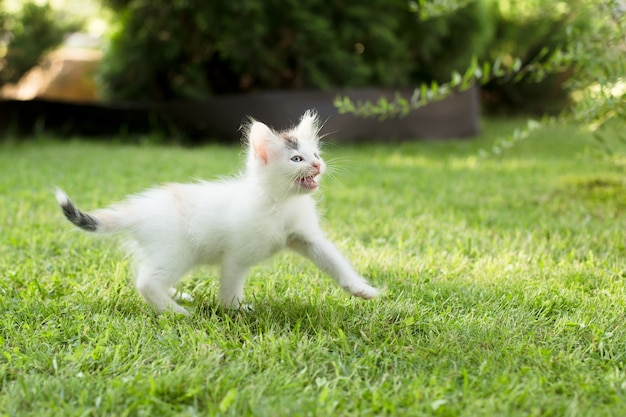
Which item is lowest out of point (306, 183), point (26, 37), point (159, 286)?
point (159, 286)

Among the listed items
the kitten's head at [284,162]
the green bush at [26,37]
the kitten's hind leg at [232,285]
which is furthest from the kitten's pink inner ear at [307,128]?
the green bush at [26,37]

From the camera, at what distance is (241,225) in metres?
2.24

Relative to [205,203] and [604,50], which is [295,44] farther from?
→ [205,203]

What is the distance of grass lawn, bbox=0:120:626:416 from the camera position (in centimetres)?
173

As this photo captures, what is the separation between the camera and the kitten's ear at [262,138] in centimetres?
225

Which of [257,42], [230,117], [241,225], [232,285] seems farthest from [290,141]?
[257,42]

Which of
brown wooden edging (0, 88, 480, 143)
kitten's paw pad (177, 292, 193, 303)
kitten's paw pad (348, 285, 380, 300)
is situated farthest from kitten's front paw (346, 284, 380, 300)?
brown wooden edging (0, 88, 480, 143)

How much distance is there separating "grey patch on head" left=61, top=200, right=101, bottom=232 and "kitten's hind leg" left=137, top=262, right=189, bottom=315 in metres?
0.26

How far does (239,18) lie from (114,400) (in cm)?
586

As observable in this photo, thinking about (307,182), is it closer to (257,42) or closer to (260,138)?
(260,138)

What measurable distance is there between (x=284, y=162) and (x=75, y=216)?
0.74 meters

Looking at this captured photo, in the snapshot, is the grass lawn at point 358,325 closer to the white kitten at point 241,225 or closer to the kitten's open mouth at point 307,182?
the white kitten at point 241,225

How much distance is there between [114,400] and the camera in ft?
5.59

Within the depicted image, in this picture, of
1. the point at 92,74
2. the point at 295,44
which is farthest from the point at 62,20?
the point at 295,44
